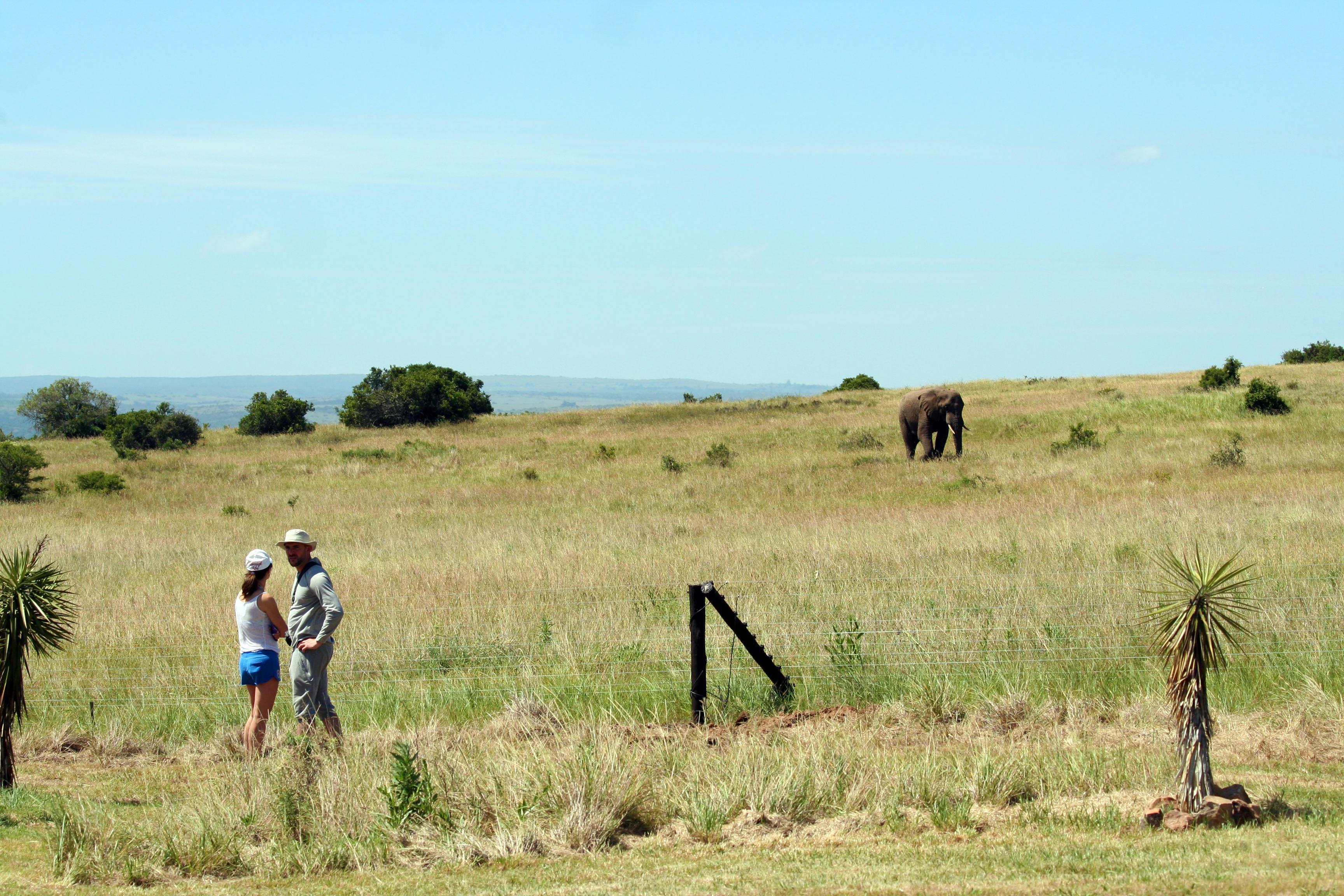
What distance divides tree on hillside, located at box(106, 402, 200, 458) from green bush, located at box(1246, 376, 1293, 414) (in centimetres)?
3744

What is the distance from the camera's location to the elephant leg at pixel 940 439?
96.2ft

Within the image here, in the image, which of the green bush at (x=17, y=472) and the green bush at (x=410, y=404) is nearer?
the green bush at (x=17, y=472)

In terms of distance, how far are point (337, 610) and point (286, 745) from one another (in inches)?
39.9

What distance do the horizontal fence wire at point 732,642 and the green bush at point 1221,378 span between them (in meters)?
33.6

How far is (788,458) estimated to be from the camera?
99.2 ft

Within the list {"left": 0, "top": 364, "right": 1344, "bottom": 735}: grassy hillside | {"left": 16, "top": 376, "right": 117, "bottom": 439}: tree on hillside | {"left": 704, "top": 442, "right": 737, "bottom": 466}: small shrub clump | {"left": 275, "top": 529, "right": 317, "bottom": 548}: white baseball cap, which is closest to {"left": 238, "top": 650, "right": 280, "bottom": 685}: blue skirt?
{"left": 275, "top": 529, "right": 317, "bottom": 548}: white baseball cap

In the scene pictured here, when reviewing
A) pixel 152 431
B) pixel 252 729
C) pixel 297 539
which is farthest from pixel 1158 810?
pixel 152 431

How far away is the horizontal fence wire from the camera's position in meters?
9.23

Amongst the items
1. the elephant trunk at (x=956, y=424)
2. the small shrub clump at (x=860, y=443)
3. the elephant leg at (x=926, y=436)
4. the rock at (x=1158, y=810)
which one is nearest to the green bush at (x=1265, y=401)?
the elephant trunk at (x=956, y=424)

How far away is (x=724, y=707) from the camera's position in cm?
854

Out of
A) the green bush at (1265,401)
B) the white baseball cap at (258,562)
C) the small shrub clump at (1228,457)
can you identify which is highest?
the green bush at (1265,401)

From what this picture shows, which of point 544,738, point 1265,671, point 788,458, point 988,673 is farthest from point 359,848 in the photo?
point 788,458

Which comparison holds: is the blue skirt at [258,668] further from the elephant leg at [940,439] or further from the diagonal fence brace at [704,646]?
the elephant leg at [940,439]

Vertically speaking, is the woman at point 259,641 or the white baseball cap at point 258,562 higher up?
the white baseball cap at point 258,562
